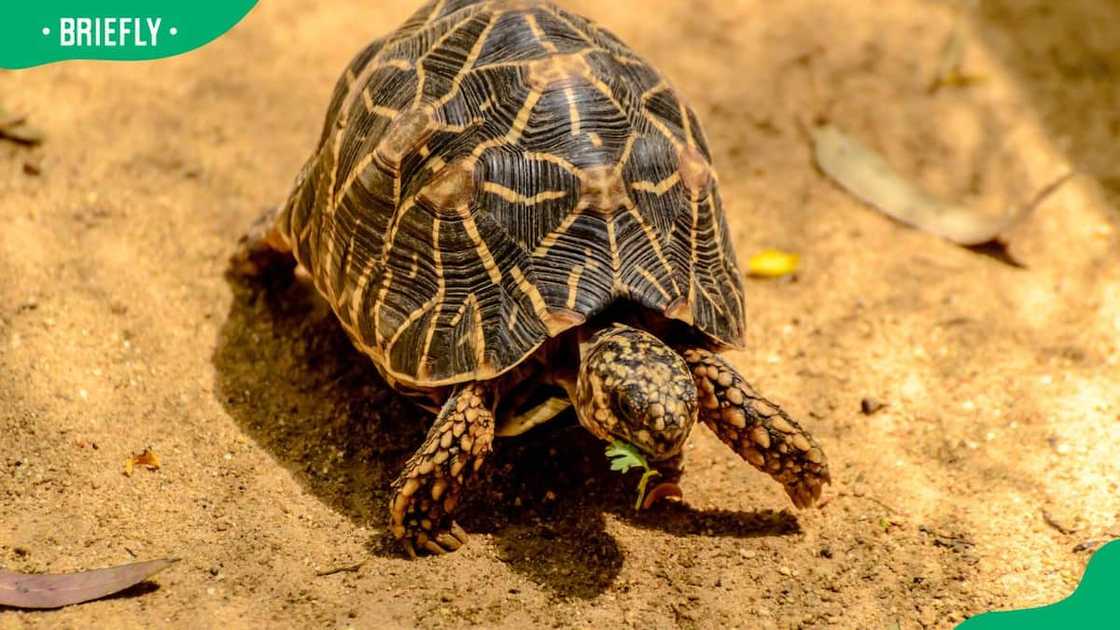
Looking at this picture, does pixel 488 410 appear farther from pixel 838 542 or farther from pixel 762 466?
pixel 838 542

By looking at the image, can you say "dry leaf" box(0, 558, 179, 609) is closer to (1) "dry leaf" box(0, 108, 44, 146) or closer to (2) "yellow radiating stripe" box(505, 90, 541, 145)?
(2) "yellow radiating stripe" box(505, 90, 541, 145)

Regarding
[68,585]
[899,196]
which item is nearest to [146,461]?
[68,585]

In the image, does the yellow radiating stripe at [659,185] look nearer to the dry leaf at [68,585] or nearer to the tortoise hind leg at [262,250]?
the tortoise hind leg at [262,250]

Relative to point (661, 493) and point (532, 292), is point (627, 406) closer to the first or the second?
point (532, 292)

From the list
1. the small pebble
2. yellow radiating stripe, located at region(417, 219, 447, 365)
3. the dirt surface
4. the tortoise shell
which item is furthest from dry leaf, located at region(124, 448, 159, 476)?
the small pebble

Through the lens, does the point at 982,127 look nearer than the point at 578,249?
No

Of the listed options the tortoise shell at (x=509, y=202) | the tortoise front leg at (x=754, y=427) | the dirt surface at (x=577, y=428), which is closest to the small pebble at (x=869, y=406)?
the dirt surface at (x=577, y=428)

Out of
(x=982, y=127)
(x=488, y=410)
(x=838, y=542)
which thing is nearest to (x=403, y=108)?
(x=488, y=410)

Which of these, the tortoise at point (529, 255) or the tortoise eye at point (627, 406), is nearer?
the tortoise eye at point (627, 406)
